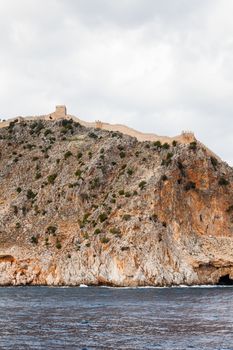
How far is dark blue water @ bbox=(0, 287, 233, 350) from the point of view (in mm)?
30375

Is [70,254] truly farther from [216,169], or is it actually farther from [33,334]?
[33,334]

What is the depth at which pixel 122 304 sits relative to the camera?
173ft

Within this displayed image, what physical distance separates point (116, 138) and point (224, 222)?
2652 centimetres

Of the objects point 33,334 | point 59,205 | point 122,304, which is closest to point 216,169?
point 59,205

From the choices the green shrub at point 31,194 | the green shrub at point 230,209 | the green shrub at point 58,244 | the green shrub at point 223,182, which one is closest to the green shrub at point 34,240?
the green shrub at point 58,244

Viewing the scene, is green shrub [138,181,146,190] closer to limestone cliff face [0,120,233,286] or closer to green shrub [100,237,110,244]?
limestone cliff face [0,120,233,286]

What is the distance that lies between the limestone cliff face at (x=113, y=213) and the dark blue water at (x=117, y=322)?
21169 millimetres

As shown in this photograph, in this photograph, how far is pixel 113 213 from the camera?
9012cm

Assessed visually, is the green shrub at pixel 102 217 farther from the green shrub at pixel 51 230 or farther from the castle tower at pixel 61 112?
the castle tower at pixel 61 112

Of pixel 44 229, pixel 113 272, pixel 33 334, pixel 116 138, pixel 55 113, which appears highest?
pixel 55 113

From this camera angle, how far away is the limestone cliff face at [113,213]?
271ft

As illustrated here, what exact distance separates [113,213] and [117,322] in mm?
51027

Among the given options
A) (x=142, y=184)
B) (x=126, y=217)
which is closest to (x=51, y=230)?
(x=126, y=217)

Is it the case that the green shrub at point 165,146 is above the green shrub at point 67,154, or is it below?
above
